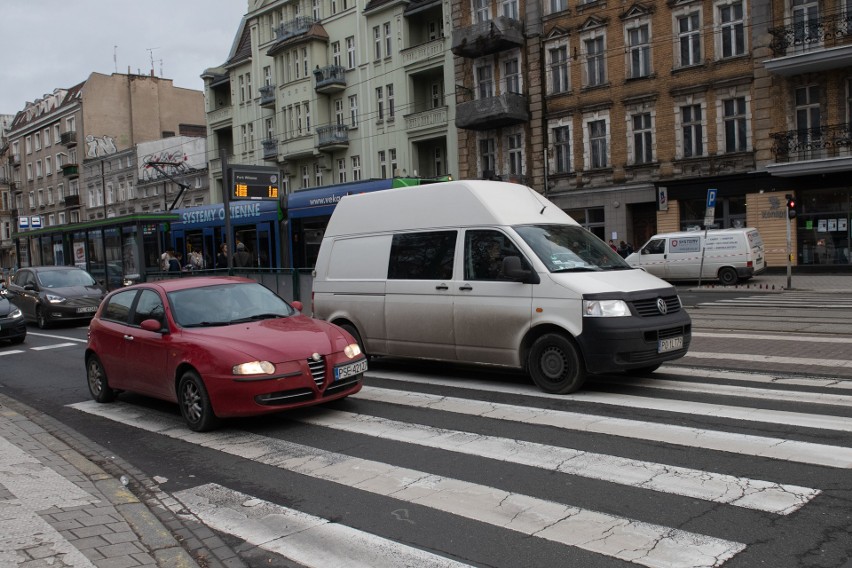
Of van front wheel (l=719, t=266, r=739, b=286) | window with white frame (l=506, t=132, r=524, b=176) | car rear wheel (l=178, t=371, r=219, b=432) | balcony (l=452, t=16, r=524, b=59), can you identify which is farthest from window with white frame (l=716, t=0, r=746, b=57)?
car rear wheel (l=178, t=371, r=219, b=432)

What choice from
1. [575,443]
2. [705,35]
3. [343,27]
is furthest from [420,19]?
[575,443]

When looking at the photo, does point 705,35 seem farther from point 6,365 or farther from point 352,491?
point 352,491

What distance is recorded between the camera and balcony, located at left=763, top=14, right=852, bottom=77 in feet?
86.1

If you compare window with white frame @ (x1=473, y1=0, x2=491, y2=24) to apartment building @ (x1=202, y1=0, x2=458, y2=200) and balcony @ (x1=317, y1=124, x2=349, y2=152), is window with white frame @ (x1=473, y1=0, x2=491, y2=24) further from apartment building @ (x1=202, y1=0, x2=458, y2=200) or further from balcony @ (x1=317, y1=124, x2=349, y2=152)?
balcony @ (x1=317, y1=124, x2=349, y2=152)

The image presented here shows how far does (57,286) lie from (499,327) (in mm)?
16731

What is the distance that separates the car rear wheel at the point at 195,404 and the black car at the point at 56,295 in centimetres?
1453

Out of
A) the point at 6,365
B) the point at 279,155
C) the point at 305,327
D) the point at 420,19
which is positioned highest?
the point at 420,19

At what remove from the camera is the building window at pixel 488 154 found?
37.7 meters

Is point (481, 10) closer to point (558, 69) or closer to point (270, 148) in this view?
point (558, 69)

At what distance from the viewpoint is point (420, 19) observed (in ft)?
136

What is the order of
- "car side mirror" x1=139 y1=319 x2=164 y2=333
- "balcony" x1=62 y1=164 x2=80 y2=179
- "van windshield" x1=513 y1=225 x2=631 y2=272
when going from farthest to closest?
"balcony" x1=62 y1=164 x2=80 y2=179 < "van windshield" x1=513 y1=225 x2=631 y2=272 < "car side mirror" x1=139 y1=319 x2=164 y2=333

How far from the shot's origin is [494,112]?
35156 millimetres

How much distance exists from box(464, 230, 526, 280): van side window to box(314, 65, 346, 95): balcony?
37630mm

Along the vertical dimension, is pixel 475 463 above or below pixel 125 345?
below
